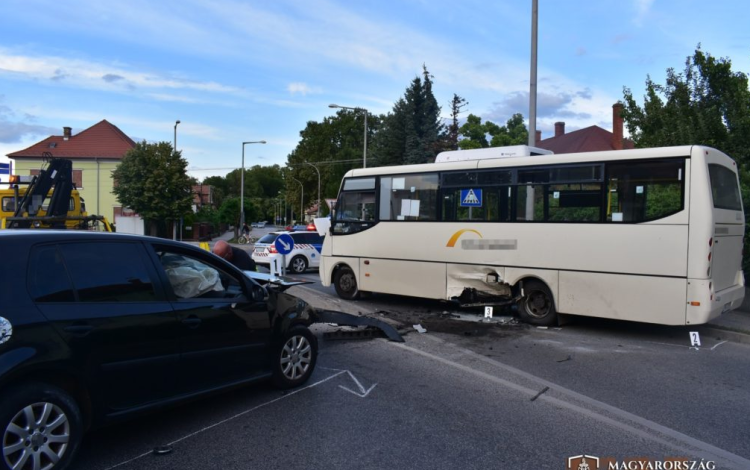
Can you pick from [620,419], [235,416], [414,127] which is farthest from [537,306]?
[414,127]

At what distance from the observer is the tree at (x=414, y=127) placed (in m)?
40.5

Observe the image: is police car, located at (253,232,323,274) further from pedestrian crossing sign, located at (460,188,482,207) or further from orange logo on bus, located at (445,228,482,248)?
pedestrian crossing sign, located at (460,188,482,207)

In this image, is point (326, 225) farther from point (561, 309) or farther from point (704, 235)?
point (704, 235)

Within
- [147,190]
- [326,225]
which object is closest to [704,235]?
[326,225]

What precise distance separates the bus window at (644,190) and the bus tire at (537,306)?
1.74 m

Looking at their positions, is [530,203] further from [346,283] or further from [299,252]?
[299,252]

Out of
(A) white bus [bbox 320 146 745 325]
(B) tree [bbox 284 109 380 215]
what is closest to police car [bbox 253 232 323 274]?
(A) white bus [bbox 320 146 745 325]

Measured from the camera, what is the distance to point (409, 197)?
1171 centimetres

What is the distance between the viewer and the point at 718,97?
13383mm

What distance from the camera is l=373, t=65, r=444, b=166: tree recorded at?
133 ft

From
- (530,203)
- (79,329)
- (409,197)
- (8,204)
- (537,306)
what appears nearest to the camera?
(79,329)

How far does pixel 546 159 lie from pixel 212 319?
691 cm

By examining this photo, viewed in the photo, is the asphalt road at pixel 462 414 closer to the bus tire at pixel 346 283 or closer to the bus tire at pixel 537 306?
the bus tire at pixel 537 306

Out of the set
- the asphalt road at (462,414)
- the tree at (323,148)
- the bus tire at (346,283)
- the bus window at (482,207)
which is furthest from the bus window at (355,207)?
the tree at (323,148)
